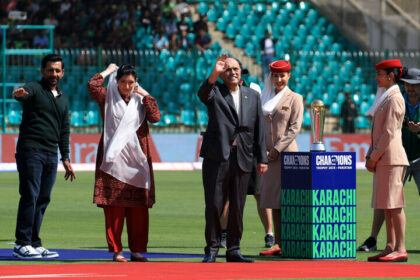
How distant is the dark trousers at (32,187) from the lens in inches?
451

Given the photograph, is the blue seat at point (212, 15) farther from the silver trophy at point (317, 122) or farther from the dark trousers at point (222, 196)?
the dark trousers at point (222, 196)

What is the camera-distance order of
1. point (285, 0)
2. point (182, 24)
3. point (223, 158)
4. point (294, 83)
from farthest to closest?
point (285, 0) → point (182, 24) → point (294, 83) → point (223, 158)

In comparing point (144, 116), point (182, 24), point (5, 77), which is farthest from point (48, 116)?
point (182, 24)

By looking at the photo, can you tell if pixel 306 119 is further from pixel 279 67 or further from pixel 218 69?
pixel 218 69

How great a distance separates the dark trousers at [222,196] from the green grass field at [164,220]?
16.4 inches

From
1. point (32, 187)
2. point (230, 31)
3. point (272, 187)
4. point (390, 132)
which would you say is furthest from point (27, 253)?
point (230, 31)

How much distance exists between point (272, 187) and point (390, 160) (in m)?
1.35

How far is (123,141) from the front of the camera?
37.1ft

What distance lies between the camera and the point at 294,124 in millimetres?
12289

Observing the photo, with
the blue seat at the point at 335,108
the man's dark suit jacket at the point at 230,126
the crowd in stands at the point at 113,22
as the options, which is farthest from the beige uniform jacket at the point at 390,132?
the crowd in stands at the point at 113,22

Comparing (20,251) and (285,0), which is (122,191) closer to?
(20,251)

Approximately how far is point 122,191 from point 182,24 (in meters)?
24.6

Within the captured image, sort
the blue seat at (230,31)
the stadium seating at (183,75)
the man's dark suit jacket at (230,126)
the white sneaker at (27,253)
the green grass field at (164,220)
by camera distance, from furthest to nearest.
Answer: the blue seat at (230,31)
the stadium seating at (183,75)
the green grass field at (164,220)
the white sneaker at (27,253)
the man's dark suit jacket at (230,126)

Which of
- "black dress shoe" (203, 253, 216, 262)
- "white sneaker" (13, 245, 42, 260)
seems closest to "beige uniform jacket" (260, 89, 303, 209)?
"black dress shoe" (203, 253, 216, 262)
